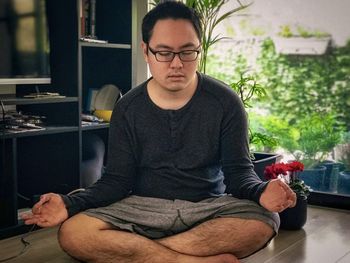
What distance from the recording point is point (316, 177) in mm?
3211

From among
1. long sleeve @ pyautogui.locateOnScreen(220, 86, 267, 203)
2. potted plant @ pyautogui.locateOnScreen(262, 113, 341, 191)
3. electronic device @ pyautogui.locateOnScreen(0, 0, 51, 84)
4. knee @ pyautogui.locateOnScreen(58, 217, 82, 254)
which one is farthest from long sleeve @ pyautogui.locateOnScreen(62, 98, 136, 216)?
potted plant @ pyautogui.locateOnScreen(262, 113, 341, 191)

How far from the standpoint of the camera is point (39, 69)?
277cm

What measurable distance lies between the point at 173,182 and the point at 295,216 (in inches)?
33.9

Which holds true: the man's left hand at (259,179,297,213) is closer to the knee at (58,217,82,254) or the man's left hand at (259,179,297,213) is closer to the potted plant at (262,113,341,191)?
the knee at (58,217,82,254)

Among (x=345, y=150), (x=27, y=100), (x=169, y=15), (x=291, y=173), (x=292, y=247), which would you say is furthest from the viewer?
(x=345, y=150)

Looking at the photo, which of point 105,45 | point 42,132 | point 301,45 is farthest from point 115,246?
point 301,45

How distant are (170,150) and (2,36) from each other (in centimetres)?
110

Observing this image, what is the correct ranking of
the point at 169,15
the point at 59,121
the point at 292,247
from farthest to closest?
the point at 59,121 → the point at 292,247 → the point at 169,15

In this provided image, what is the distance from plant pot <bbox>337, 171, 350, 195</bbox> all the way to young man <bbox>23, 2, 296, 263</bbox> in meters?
1.27

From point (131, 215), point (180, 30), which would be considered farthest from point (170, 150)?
point (180, 30)

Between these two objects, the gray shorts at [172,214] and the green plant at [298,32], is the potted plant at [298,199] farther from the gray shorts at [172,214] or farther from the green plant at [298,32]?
the green plant at [298,32]

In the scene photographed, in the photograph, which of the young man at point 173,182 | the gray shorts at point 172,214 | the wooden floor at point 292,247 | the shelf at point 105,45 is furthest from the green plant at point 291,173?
the shelf at point 105,45

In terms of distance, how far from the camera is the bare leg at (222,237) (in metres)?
1.78

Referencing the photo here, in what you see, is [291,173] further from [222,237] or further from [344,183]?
[222,237]
